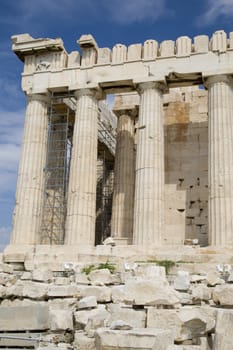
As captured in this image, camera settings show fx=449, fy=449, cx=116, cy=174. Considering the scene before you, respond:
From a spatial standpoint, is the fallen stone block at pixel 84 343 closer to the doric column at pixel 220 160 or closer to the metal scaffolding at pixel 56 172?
the doric column at pixel 220 160

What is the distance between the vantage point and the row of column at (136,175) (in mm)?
20109

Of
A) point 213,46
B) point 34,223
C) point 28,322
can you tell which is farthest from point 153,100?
point 28,322

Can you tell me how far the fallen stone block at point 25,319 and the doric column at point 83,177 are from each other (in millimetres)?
12601

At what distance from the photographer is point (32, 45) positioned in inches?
967

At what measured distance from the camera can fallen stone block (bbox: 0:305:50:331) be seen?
8.01 meters

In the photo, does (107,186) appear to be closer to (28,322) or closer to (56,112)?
(56,112)

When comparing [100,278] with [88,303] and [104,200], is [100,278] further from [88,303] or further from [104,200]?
[104,200]

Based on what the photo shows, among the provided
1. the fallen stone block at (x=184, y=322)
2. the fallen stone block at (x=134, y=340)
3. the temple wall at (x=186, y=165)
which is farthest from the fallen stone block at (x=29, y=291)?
the temple wall at (x=186, y=165)

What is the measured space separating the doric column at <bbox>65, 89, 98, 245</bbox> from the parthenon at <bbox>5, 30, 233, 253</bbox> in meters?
0.05

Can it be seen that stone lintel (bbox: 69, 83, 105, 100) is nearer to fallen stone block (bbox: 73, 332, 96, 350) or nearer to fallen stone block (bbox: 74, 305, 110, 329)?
fallen stone block (bbox: 74, 305, 110, 329)

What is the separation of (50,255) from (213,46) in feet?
41.5

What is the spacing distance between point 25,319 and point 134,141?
19.5 m

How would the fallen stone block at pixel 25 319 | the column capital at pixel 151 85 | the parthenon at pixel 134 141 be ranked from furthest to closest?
the column capital at pixel 151 85 → the parthenon at pixel 134 141 → the fallen stone block at pixel 25 319

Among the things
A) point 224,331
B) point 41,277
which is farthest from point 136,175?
point 224,331
